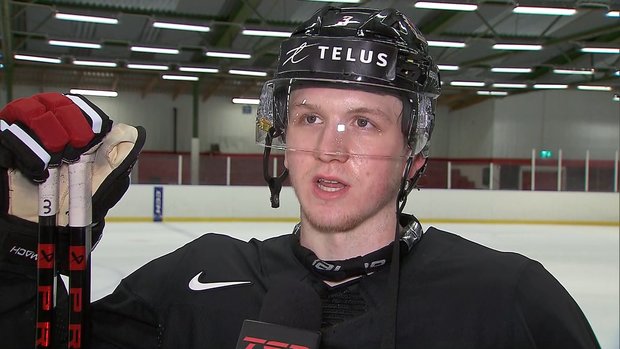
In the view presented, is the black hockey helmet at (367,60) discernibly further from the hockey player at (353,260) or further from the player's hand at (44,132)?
the player's hand at (44,132)

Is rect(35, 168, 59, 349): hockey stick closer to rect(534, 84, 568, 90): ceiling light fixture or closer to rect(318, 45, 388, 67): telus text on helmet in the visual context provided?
rect(318, 45, 388, 67): telus text on helmet

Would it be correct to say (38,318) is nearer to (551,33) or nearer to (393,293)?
(393,293)

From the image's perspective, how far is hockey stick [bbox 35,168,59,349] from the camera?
1.21 meters

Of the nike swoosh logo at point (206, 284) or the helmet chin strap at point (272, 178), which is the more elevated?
the helmet chin strap at point (272, 178)

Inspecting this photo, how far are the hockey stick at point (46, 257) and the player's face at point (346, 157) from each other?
1.58ft

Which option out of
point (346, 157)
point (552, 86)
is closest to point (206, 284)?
point (346, 157)

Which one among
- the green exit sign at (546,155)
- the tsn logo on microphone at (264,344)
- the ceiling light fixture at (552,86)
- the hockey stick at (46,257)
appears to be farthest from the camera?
the ceiling light fixture at (552,86)

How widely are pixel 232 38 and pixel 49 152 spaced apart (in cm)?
1243

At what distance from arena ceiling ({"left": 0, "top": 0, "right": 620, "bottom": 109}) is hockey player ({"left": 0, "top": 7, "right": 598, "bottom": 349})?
6.85 metres

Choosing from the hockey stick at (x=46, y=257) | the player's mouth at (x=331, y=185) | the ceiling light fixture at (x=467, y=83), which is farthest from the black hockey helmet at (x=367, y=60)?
the ceiling light fixture at (x=467, y=83)

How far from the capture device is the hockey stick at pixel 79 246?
48.1 inches

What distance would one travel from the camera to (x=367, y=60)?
1.23m

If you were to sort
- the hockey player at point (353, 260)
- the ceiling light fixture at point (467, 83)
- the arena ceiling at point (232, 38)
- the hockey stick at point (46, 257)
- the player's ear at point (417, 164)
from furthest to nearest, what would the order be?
1. the ceiling light fixture at point (467, 83)
2. the arena ceiling at point (232, 38)
3. the player's ear at point (417, 164)
4. the hockey stick at point (46, 257)
5. the hockey player at point (353, 260)

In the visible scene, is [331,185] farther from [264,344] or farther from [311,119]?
[264,344]
